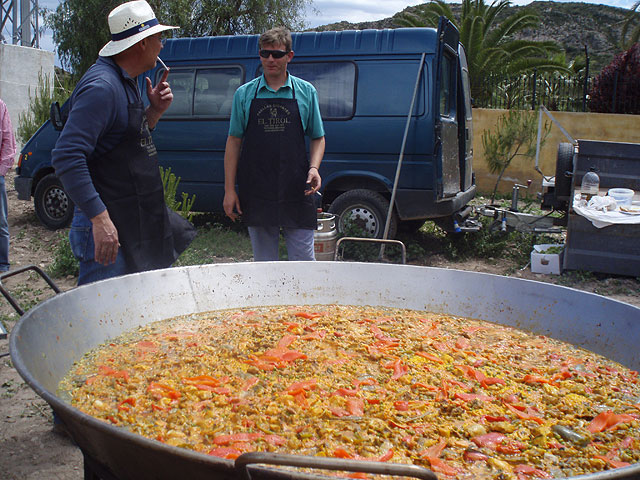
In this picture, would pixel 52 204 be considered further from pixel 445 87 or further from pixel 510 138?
pixel 510 138

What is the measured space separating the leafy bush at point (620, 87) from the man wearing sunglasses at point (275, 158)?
13.6 meters

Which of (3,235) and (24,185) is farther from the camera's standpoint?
(24,185)

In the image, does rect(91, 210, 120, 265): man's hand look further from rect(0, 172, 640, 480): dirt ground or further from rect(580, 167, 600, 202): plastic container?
rect(580, 167, 600, 202): plastic container

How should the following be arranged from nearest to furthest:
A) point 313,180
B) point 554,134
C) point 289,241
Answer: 1. point 313,180
2. point 289,241
3. point 554,134

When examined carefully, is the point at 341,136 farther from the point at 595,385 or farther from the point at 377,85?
the point at 595,385

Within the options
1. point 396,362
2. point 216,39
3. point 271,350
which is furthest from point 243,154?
point 216,39

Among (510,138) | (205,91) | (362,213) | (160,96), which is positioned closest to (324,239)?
(362,213)

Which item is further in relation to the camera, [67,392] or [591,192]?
[591,192]

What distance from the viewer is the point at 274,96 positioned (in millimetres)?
3793

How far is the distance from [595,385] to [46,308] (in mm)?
1985

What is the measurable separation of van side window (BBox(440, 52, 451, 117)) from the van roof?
562 mm

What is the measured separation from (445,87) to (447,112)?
32cm

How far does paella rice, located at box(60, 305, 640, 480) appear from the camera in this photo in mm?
1744

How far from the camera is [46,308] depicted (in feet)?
6.42
